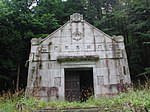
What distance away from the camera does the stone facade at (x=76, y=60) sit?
11398mm

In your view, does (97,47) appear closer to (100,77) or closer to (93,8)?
(100,77)

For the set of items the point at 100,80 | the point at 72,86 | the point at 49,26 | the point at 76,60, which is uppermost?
the point at 49,26

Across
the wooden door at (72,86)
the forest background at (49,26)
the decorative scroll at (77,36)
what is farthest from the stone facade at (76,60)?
the forest background at (49,26)

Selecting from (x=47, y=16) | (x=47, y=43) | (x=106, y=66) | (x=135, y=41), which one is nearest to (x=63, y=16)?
(x=47, y=16)

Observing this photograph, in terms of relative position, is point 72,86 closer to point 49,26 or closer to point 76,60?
point 76,60

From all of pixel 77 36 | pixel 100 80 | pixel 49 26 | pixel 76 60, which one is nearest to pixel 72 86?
pixel 76 60

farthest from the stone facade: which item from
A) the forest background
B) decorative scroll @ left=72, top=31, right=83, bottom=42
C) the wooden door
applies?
the forest background

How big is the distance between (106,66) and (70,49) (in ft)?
7.21

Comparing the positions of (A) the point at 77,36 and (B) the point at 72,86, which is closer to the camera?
(B) the point at 72,86

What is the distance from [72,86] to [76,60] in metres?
1.44

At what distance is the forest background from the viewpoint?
14.7 m

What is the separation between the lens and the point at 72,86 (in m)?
12.0

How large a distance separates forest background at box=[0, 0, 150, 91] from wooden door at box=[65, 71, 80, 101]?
4057mm

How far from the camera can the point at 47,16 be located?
17.5 m
